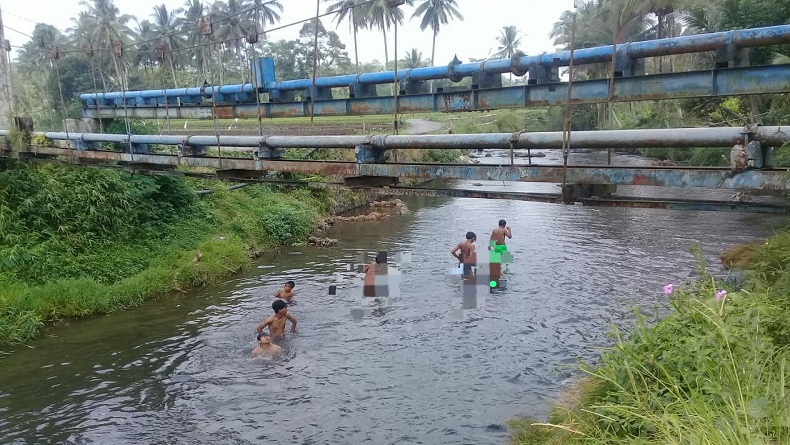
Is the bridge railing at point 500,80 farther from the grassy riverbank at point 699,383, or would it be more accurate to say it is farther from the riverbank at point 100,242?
the grassy riverbank at point 699,383

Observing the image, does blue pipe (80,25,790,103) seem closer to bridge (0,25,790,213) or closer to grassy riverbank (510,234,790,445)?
bridge (0,25,790,213)

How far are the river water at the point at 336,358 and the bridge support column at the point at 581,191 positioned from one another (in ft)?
4.54

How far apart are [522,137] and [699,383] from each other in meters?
3.07

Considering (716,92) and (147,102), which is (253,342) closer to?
(716,92)

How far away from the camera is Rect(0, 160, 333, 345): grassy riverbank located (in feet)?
35.4

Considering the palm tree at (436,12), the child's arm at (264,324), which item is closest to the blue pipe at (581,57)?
the child's arm at (264,324)

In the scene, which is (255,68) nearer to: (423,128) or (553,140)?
(553,140)

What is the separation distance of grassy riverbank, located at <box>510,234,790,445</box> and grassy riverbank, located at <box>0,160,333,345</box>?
9434 millimetres

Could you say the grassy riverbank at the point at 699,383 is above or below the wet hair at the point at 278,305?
above

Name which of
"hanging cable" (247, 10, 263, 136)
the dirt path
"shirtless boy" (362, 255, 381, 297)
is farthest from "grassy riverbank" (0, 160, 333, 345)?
the dirt path

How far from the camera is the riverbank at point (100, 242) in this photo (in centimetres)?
1080

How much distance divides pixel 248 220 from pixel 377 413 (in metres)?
11.0

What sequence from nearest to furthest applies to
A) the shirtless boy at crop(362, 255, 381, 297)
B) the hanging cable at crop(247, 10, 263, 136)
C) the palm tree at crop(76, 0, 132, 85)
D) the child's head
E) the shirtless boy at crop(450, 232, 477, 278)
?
the child's head → the hanging cable at crop(247, 10, 263, 136) → the shirtless boy at crop(362, 255, 381, 297) → the shirtless boy at crop(450, 232, 477, 278) → the palm tree at crop(76, 0, 132, 85)

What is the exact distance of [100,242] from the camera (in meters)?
12.6
